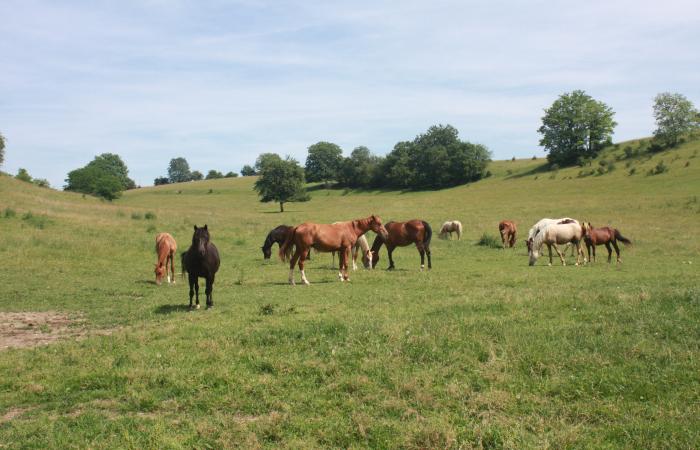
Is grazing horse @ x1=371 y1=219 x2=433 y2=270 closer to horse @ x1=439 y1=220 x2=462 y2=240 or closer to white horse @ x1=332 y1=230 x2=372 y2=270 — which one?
white horse @ x1=332 y1=230 x2=372 y2=270

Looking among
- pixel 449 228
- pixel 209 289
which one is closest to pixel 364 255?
pixel 209 289

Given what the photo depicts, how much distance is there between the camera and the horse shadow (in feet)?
42.0

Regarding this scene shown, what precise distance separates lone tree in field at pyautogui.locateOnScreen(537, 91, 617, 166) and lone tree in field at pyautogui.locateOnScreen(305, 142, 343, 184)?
42.0 m

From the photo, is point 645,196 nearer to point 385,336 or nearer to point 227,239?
point 227,239

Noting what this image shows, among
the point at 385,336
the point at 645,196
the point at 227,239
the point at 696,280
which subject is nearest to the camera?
the point at 385,336

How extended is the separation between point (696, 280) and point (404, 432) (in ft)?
39.7

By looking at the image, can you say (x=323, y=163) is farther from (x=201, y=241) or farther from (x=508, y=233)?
(x=201, y=241)

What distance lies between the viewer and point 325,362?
7.83 metres

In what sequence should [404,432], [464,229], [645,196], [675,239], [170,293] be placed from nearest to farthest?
[404,432] < [170,293] < [675,239] < [464,229] < [645,196]

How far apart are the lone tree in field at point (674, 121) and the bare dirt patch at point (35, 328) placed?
76.4 meters

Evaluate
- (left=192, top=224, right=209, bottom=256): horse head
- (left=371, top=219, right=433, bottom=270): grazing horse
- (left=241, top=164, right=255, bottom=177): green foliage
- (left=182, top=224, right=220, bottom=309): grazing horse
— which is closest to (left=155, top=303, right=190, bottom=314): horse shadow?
(left=182, top=224, right=220, bottom=309): grazing horse

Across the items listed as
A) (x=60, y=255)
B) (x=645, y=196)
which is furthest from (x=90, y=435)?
(x=645, y=196)

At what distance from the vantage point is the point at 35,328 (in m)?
11.6

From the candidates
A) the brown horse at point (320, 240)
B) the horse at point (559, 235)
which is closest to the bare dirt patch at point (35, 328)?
the brown horse at point (320, 240)
